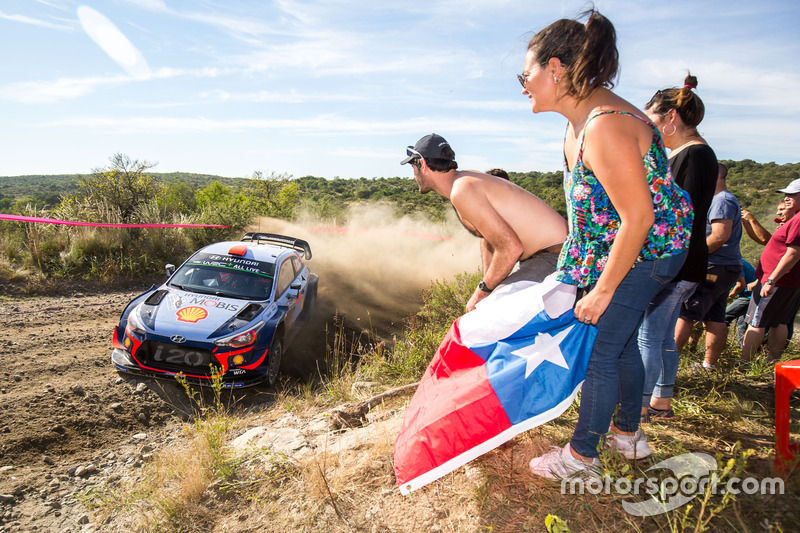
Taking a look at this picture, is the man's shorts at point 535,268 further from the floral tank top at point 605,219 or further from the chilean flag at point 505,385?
the floral tank top at point 605,219

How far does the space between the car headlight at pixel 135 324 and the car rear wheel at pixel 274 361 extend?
4.75 ft

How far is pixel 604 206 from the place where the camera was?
6.63 ft

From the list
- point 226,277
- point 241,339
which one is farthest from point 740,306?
point 226,277

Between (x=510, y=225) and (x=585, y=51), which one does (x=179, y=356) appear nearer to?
(x=510, y=225)

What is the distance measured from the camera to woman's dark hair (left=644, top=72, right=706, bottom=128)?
3104 millimetres

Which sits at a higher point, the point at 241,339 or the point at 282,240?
the point at 282,240

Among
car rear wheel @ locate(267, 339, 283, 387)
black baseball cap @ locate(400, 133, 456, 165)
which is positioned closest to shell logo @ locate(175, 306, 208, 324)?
car rear wheel @ locate(267, 339, 283, 387)

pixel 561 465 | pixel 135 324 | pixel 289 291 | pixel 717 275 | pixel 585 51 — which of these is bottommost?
pixel 135 324

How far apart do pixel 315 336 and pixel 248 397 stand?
2.43m

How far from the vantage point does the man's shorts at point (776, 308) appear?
4.59 metres

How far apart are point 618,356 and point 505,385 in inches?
21.3

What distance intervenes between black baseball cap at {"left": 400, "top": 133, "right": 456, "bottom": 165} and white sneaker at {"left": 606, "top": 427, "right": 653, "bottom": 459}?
6.16 ft

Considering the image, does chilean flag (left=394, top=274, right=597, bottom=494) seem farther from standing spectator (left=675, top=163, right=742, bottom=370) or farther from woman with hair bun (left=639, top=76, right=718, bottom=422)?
standing spectator (left=675, top=163, right=742, bottom=370)

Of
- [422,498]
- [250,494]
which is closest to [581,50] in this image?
[422,498]
